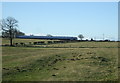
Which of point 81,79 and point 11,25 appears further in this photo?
point 11,25

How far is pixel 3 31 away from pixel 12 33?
3327 millimetres

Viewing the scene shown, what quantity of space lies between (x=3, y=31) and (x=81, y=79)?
222 feet

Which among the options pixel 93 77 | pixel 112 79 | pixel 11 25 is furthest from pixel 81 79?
pixel 11 25

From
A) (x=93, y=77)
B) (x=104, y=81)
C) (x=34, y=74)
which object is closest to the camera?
(x=104, y=81)

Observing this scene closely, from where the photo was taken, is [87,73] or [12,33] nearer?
[87,73]

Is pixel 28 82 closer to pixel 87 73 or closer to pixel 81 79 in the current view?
pixel 81 79

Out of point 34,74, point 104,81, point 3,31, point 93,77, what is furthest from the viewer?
point 3,31

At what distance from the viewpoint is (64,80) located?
18.5 meters

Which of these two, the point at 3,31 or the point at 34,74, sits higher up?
the point at 3,31

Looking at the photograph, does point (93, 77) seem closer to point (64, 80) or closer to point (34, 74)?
point (64, 80)

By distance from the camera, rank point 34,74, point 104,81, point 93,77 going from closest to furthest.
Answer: point 104,81 < point 93,77 < point 34,74

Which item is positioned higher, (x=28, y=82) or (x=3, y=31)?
(x=3, y=31)

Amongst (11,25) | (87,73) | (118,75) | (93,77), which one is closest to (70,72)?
(87,73)

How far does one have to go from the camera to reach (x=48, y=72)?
22.0 metres
